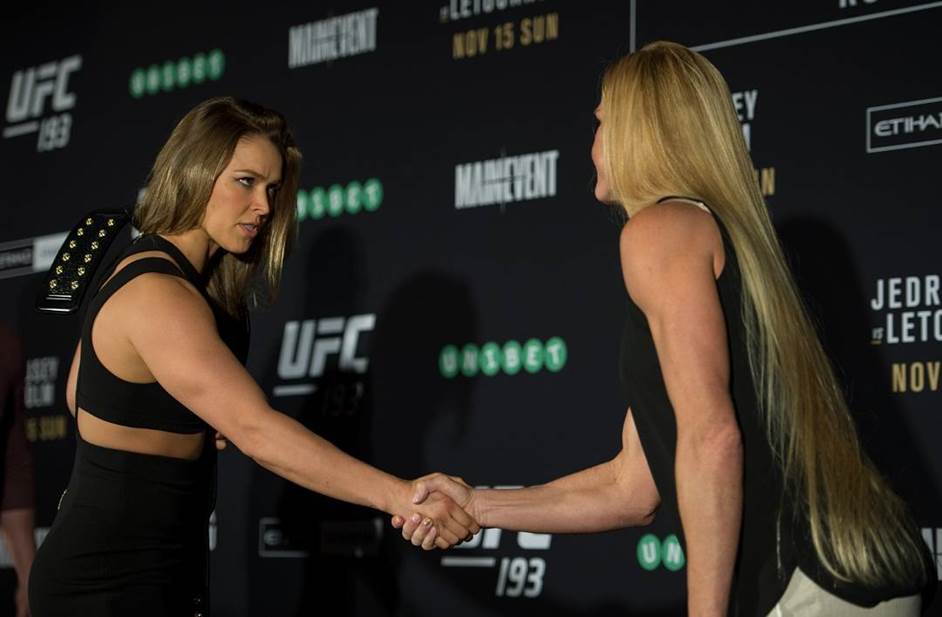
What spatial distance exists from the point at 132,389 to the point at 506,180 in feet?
5.14

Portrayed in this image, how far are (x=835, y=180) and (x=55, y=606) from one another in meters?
1.83

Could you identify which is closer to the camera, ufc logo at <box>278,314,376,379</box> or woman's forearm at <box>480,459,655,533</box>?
woman's forearm at <box>480,459,655,533</box>

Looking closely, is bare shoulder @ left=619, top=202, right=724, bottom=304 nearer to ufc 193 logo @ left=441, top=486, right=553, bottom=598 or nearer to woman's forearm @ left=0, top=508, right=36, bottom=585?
ufc 193 logo @ left=441, top=486, right=553, bottom=598

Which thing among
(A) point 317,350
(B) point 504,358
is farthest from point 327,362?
(B) point 504,358

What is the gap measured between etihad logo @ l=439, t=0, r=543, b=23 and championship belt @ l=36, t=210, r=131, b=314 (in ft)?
4.85

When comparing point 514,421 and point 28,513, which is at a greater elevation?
point 514,421

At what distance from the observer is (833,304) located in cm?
281

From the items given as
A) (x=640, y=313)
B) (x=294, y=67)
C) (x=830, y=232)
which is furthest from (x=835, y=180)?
(x=294, y=67)

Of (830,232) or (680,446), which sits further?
(830,232)

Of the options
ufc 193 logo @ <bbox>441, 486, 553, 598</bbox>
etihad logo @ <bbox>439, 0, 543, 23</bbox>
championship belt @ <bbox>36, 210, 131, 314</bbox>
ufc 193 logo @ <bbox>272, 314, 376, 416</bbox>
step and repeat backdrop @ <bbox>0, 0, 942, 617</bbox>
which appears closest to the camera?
championship belt @ <bbox>36, 210, 131, 314</bbox>

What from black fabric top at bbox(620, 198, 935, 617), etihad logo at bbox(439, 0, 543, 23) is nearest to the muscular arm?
black fabric top at bbox(620, 198, 935, 617)

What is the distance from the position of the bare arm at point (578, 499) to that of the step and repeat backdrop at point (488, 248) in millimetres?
810

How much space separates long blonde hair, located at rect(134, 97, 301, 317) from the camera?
7.55ft

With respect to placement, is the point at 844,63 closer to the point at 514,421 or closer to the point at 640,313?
the point at 514,421
